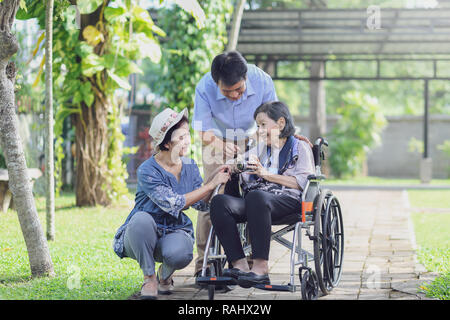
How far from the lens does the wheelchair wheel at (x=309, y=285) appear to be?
371 cm

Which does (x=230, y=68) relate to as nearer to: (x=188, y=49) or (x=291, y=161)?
(x=291, y=161)

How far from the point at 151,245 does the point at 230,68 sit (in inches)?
43.7

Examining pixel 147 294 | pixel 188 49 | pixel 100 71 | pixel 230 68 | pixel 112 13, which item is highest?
pixel 112 13

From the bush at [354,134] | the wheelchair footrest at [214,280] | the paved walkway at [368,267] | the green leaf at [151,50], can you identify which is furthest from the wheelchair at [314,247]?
the bush at [354,134]

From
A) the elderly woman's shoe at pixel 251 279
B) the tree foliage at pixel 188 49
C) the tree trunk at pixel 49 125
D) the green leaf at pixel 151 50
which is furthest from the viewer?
the tree foliage at pixel 188 49

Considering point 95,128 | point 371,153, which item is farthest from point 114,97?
point 371,153

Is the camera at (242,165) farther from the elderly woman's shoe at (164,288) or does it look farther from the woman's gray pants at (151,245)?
the elderly woman's shoe at (164,288)

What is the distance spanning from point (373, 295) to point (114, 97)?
16.4ft

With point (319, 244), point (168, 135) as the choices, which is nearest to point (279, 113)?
point (168, 135)

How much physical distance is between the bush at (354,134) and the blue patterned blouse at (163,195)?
1282 centimetres

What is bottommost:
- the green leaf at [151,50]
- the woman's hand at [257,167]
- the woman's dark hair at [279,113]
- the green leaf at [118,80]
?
the woman's hand at [257,167]

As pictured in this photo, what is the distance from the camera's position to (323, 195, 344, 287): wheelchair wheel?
4.03 metres

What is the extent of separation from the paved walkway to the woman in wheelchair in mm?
368

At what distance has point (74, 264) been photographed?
485 cm
